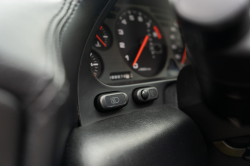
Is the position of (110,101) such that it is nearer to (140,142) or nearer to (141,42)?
(140,142)

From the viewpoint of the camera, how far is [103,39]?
73 cm

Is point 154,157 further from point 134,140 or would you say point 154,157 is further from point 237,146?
point 237,146

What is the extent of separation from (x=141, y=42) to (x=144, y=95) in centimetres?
32

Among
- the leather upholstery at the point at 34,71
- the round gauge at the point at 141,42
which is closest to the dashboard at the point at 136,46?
the round gauge at the point at 141,42

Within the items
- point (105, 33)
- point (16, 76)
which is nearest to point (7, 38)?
point (16, 76)

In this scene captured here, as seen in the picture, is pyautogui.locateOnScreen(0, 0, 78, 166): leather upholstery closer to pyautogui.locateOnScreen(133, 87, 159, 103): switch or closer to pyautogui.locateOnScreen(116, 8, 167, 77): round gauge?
pyautogui.locateOnScreen(133, 87, 159, 103): switch

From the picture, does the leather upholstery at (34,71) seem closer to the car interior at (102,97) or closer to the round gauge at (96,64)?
the car interior at (102,97)

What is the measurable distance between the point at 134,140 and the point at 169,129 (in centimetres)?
11

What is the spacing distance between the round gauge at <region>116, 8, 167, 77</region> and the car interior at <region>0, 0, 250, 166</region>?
0.70 ft

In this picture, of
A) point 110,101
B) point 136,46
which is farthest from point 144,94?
point 136,46

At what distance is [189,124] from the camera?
596 mm

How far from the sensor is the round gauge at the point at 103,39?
70cm

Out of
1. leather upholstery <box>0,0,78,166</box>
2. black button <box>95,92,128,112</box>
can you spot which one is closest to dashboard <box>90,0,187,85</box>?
black button <box>95,92,128,112</box>

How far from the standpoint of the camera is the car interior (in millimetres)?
370
